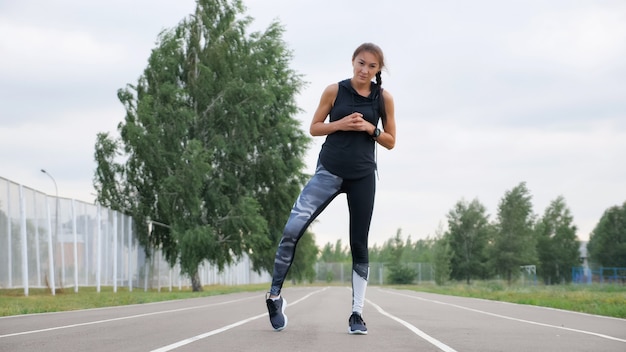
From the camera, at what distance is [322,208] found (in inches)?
267

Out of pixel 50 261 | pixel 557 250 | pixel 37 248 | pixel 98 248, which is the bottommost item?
pixel 557 250

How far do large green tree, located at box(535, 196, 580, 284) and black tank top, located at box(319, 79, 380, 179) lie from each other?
310ft

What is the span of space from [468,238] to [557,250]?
1959 centimetres

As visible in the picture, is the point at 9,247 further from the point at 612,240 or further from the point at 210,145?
the point at 612,240

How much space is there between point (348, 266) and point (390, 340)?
93237mm

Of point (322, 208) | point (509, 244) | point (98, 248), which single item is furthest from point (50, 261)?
point (509, 244)

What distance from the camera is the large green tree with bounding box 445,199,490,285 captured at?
84062mm

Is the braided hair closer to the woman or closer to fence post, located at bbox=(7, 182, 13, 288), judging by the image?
the woman

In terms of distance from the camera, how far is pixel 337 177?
22.1 ft

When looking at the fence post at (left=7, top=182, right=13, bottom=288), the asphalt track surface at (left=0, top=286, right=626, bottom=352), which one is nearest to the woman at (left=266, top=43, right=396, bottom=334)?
the asphalt track surface at (left=0, top=286, right=626, bottom=352)

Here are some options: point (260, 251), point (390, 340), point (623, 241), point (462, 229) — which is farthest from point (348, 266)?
point (390, 340)

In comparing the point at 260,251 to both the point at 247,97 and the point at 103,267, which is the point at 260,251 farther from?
the point at 103,267

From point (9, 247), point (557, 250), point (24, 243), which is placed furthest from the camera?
point (557, 250)

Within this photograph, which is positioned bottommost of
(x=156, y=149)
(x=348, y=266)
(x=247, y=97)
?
(x=348, y=266)
